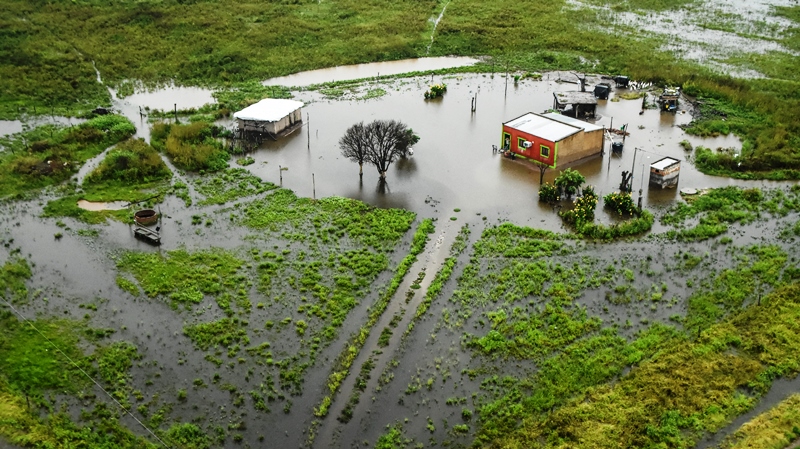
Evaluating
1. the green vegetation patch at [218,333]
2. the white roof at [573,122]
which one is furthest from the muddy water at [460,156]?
the green vegetation patch at [218,333]

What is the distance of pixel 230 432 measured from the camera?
2081 centimetres

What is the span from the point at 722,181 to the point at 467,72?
20162 millimetres

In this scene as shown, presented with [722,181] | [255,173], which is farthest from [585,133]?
[255,173]

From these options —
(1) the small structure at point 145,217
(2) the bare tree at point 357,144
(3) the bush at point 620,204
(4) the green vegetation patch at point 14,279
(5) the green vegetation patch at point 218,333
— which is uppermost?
(2) the bare tree at point 357,144

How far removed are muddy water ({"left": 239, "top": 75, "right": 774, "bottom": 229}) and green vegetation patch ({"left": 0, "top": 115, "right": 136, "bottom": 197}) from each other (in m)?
8.35

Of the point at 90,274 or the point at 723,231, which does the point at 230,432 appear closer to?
the point at 90,274

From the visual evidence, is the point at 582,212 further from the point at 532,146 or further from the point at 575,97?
the point at 575,97

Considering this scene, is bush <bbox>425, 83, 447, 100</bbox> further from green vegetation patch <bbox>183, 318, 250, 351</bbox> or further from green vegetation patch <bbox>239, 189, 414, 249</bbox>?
green vegetation patch <bbox>183, 318, 250, 351</bbox>

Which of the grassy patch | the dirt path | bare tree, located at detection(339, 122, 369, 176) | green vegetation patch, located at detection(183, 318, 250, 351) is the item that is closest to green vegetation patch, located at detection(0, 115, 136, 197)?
bare tree, located at detection(339, 122, 369, 176)

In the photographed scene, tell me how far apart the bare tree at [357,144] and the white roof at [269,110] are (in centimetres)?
603

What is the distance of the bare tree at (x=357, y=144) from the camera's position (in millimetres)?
34344

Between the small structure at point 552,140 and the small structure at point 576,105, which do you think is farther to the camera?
the small structure at point 576,105

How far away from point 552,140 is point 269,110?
15.5 metres

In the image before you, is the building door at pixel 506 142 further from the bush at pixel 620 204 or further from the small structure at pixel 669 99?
the small structure at pixel 669 99
